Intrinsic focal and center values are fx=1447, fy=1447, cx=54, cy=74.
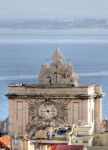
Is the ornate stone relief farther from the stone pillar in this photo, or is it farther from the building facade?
the stone pillar

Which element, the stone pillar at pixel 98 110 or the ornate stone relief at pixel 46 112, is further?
the stone pillar at pixel 98 110

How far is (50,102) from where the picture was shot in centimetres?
4916

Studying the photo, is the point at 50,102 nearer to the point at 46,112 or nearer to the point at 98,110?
the point at 46,112

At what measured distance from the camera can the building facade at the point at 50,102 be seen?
49.1m

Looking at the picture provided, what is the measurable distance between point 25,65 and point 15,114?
267 ft

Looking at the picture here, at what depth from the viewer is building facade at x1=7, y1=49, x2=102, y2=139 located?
49.1 m

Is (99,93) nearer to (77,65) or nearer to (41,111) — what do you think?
(41,111)

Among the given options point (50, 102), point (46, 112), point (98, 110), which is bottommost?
point (46, 112)

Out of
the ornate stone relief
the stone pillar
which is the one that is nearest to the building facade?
the ornate stone relief

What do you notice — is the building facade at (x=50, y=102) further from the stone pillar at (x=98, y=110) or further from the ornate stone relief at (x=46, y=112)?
the stone pillar at (x=98, y=110)

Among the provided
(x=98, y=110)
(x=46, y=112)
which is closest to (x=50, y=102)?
(x=46, y=112)

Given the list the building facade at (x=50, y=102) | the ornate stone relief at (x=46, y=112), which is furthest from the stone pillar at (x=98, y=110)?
the ornate stone relief at (x=46, y=112)

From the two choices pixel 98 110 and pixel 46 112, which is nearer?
pixel 46 112

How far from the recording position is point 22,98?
49312 millimetres
